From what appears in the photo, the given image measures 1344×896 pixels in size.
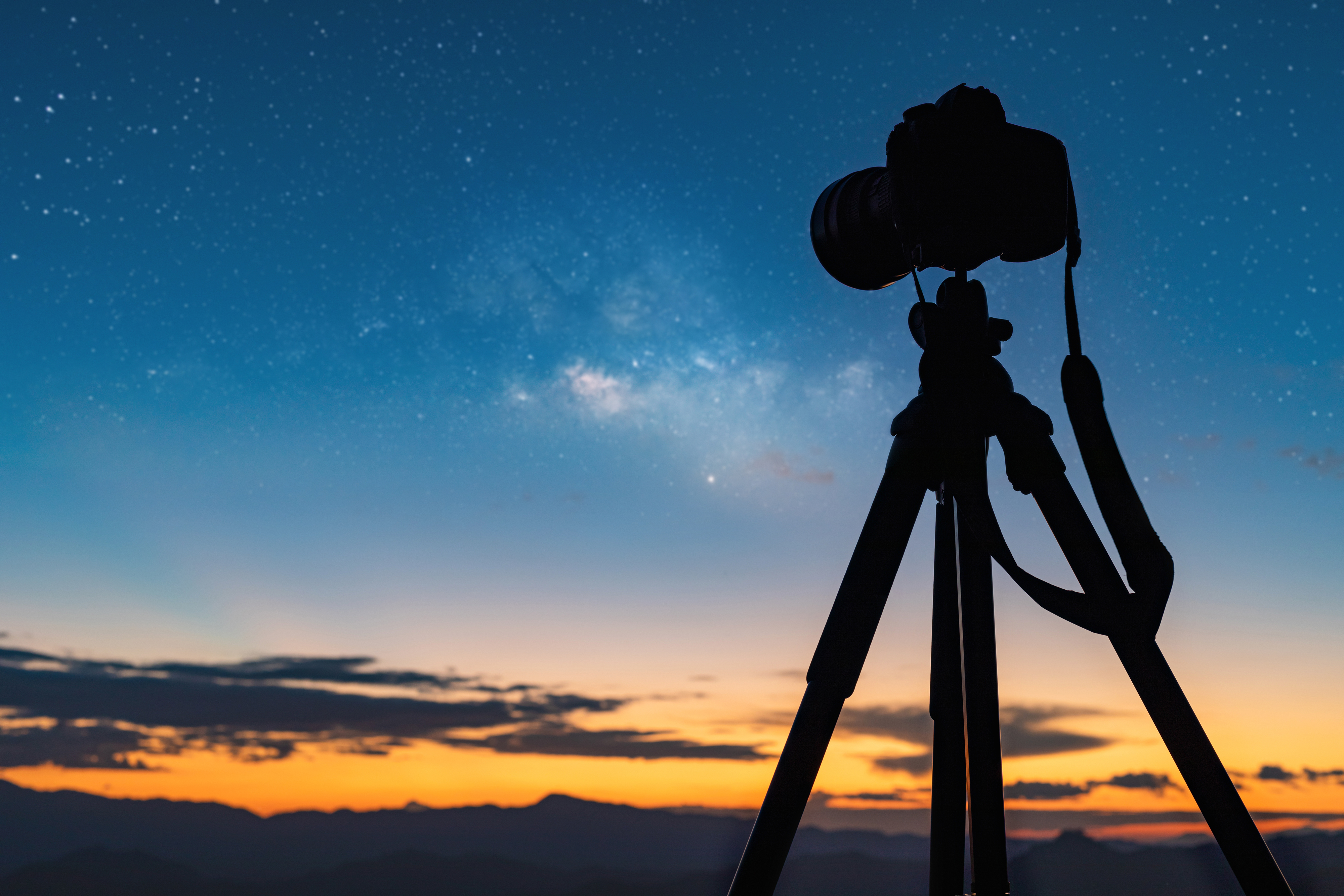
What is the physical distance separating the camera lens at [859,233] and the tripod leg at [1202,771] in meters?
1.29

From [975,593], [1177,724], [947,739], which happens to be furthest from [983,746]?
[1177,724]

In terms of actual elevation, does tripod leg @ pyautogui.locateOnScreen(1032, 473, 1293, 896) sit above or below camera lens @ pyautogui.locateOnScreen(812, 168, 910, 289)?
below

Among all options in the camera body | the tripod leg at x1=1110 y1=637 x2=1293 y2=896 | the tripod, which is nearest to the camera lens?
the camera body

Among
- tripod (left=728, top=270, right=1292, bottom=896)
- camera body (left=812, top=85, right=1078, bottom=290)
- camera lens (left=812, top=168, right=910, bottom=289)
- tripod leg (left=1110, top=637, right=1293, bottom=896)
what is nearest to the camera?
tripod leg (left=1110, top=637, right=1293, bottom=896)

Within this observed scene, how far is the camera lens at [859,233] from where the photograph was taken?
2.77 m

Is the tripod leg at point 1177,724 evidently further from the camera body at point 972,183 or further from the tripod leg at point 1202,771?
the camera body at point 972,183

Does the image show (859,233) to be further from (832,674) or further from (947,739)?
(947,739)

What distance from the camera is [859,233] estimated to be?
2811mm

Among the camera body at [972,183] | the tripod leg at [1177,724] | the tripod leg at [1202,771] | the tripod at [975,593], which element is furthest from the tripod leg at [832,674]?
the camera body at [972,183]

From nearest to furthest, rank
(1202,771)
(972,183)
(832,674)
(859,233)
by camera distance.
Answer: (1202,771)
(832,674)
(972,183)
(859,233)

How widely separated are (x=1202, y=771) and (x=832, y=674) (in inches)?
31.3

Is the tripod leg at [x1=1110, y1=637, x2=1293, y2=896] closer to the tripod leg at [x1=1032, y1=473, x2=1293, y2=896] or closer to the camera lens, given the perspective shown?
the tripod leg at [x1=1032, y1=473, x2=1293, y2=896]

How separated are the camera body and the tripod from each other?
0.38 feet

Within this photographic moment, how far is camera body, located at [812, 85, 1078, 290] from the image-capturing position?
2.49 m
